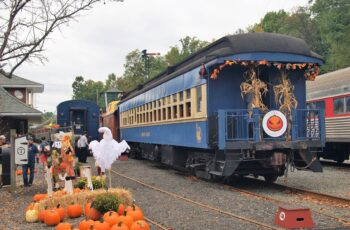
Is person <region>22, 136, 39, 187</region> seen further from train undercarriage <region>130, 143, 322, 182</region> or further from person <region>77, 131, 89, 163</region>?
person <region>77, 131, 89, 163</region>

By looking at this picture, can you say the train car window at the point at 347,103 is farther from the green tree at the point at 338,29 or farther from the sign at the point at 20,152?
the green tree at the point at 338,29

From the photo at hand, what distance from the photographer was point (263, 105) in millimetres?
11922

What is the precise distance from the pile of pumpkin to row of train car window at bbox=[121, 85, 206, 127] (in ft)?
15.4

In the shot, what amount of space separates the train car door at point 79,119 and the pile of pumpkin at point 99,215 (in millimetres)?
20193

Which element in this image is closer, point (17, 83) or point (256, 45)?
point (256, 45)

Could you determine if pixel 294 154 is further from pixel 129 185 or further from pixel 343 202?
pixel 129 185

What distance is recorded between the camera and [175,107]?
14797 mm

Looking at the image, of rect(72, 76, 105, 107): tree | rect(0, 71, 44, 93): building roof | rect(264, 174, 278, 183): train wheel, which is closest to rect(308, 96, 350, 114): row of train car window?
rect(264, 174, 278, 183): train wheel

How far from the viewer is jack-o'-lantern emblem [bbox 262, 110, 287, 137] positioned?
37.0 feet

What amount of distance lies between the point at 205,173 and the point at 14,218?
19.0 ft

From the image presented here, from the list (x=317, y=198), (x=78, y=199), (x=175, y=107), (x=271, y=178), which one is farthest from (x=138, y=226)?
(x=175, y=107)

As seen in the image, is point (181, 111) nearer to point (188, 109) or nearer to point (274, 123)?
point (188, 109)

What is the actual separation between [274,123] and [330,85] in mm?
8013

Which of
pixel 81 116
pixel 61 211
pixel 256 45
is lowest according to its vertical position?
pixel 61 211
